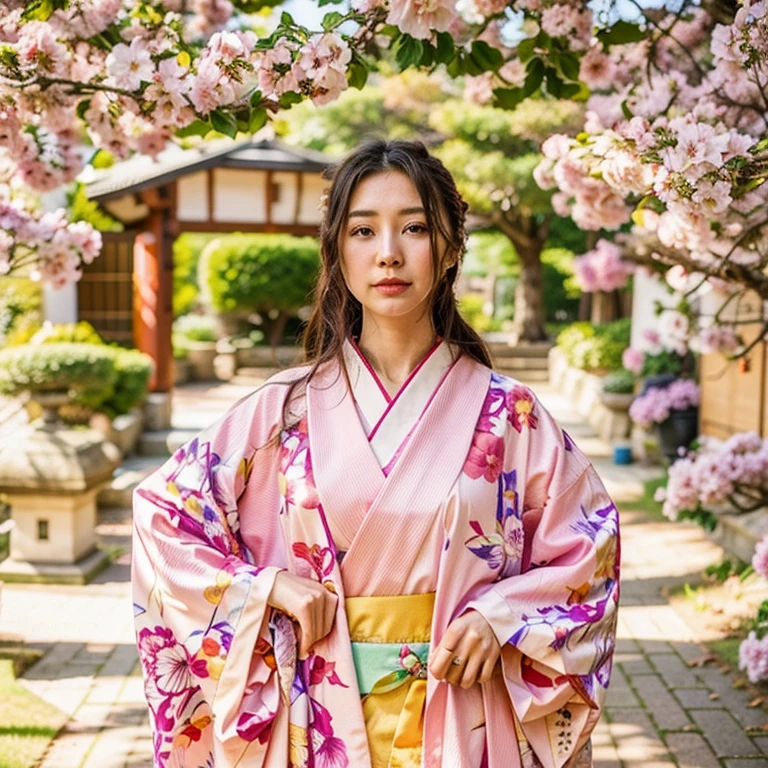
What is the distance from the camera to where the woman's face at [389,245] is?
1979 mm

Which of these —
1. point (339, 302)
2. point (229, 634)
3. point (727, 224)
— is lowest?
point (229, 634)

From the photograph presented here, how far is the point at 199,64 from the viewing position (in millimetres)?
2602

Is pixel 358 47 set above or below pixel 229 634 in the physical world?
above

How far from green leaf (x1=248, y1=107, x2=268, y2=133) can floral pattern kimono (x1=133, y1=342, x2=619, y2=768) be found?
1036mm

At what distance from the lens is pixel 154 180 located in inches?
432

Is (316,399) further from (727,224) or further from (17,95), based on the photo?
(727,224)

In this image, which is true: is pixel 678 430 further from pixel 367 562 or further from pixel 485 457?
pixel 367 562

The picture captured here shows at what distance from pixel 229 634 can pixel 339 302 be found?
77 cm

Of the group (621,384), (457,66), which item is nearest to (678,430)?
(621,384)

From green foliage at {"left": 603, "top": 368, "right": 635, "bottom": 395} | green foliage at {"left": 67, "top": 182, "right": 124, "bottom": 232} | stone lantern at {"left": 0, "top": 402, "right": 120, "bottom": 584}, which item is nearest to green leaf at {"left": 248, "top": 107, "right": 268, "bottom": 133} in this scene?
stone lantern at {"left": 0, "top": 402, "right": 120, "bottom": 584}

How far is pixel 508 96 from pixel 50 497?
3903 millimetres

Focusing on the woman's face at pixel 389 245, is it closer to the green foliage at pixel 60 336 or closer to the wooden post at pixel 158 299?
the green foliage at pixel 60 336

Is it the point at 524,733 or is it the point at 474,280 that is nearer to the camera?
the point at 524,733

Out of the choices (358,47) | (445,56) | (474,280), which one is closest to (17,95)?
(358,47)
